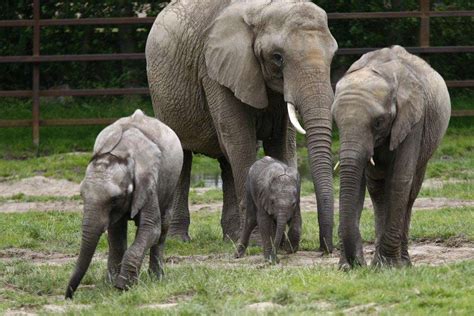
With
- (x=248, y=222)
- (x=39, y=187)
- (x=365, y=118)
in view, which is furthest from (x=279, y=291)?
(x=39, y=187)

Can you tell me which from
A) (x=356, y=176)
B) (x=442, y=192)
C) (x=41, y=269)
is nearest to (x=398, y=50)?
(x=356, y=176)

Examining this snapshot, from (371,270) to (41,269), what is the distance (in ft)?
9.79

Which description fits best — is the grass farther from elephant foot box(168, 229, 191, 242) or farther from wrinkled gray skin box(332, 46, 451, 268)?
elephant foot box(168, 229, 191, 242)

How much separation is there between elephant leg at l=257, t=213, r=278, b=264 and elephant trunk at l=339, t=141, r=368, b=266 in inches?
56.3

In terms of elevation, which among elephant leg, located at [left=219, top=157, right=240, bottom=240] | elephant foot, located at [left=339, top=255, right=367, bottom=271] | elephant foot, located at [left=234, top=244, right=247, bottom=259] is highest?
elephant foot, located at [left=339, top=255, right=367, bottom=271]

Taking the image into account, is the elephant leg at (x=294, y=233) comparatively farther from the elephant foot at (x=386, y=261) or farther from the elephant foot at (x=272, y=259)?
the elephant foot at (x=386, y=261)

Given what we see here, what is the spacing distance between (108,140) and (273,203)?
2.21 metres

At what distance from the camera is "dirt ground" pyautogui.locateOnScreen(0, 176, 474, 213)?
17109mm

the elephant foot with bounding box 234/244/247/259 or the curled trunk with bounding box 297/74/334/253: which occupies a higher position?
the curled trunk with bounding box 297/74/334/253

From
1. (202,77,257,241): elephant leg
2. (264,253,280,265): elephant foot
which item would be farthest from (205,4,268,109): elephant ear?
(264,253,280,265): elephant foot

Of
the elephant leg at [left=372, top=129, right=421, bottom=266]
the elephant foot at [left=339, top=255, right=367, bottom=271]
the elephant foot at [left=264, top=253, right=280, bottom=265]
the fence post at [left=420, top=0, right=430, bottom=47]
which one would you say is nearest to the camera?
the elephant foot at [left=339, top=255, right=367, bottom=271]

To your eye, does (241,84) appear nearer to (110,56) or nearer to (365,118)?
(365,118)

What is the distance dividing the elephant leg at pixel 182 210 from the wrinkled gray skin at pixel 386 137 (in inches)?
139

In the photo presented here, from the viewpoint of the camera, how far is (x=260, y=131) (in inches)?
574
